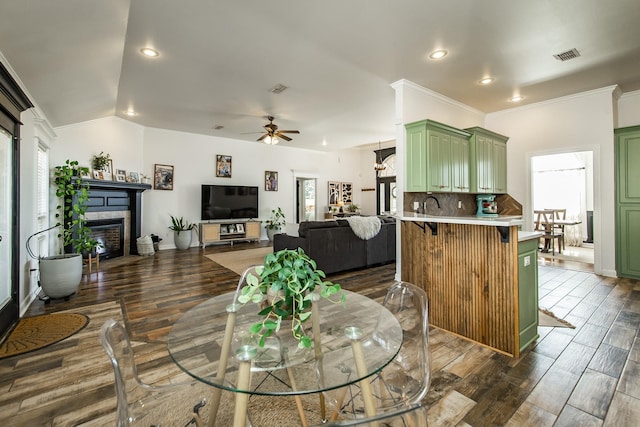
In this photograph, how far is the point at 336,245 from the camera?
15.3 ft

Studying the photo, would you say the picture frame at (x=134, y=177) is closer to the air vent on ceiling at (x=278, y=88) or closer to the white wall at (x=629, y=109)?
the air vent on ceiling at (x=278, y=88)

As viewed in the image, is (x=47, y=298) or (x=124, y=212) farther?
(x=124, y=212)

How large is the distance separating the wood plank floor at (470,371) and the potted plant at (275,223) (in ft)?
15.8

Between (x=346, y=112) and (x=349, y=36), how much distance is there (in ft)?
8.87

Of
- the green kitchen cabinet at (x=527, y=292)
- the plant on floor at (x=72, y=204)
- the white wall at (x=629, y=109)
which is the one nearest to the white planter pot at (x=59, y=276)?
the plant on floor at (x=72, y=204)

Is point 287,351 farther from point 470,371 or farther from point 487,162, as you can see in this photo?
point 487,162

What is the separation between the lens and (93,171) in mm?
5391

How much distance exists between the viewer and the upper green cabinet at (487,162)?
4.71 metres

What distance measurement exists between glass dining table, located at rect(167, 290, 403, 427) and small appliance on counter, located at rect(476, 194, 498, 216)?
434 centimetres

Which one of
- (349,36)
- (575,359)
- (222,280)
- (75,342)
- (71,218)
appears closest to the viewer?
(575,359)

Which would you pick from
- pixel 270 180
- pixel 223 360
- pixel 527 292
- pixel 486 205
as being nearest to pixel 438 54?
pixel 527 292

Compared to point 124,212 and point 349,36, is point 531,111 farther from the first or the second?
point 124,212

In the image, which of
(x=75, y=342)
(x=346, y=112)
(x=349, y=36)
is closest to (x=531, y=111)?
(x=346, y=112)

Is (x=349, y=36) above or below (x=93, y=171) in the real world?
above
